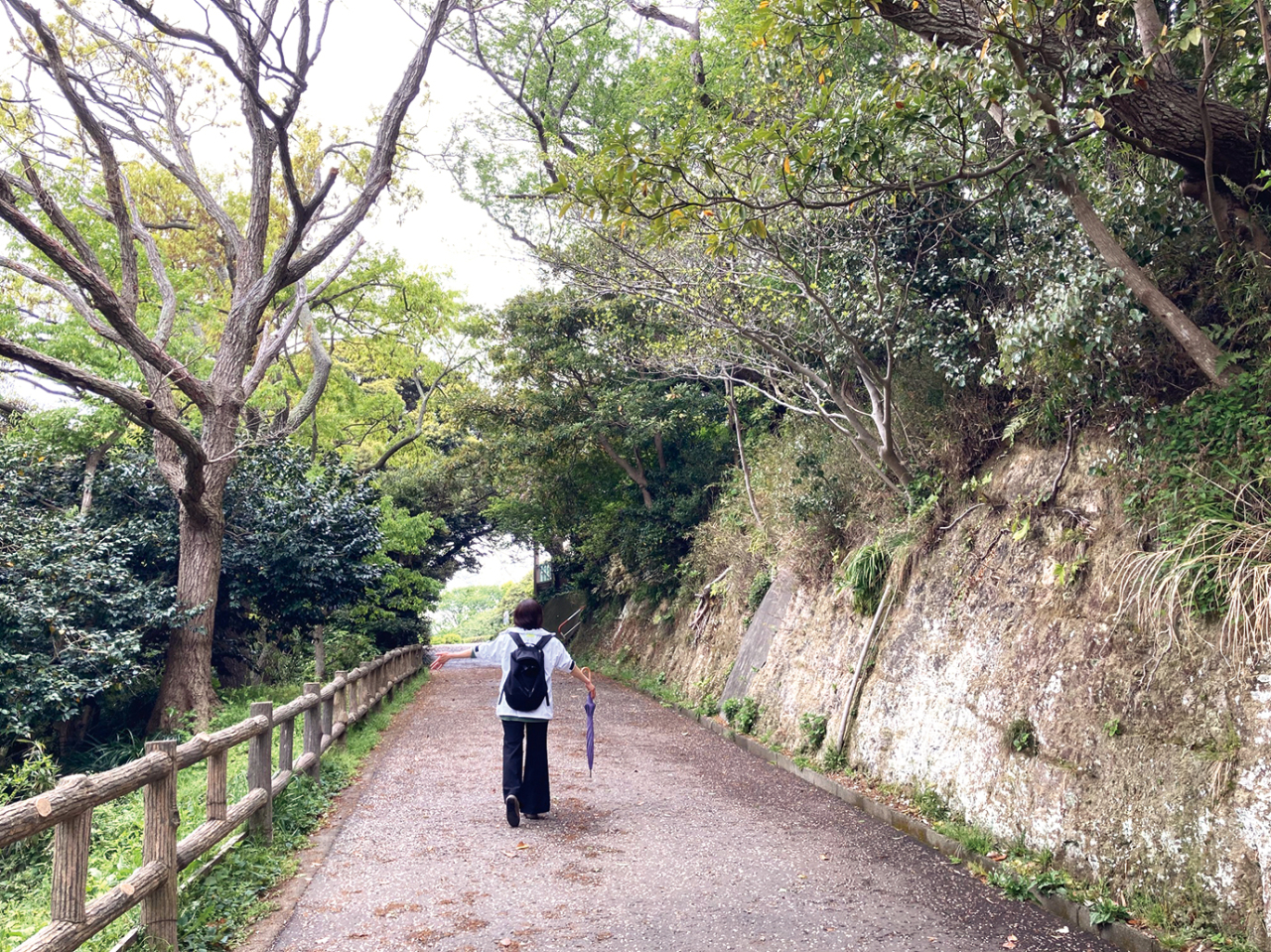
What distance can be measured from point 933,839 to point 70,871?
560cm

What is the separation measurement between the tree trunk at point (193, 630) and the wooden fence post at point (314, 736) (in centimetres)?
518

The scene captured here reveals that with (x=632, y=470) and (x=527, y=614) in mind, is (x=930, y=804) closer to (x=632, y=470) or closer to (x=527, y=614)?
(x=527, y=614)

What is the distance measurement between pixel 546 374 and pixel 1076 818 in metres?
16.5

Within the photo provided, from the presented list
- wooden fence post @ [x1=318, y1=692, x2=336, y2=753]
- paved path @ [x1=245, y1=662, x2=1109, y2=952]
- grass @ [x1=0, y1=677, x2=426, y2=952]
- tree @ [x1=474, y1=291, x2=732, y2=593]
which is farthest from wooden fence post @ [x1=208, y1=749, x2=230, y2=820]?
tree @ [x1=474, y1=291, x2=732, y2=593]

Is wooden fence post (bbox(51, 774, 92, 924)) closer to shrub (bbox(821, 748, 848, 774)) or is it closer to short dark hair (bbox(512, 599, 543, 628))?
short dark hair (bbox(512, 599, 543, 628))

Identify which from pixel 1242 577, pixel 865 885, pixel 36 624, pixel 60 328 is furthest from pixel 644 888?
pixel 60 328

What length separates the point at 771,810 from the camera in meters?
7.65

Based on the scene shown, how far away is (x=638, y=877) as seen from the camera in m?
5.64

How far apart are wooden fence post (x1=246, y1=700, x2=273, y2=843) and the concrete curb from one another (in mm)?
4941

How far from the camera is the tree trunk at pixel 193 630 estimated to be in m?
12.9

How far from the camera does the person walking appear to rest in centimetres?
698

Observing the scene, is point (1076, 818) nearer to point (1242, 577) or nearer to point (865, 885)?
point (865, 885)

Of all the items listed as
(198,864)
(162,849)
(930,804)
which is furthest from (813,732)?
(162,849)

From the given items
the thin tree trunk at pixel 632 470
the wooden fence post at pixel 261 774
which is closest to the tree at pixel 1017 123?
the wooden fence post at pixel 261 774
